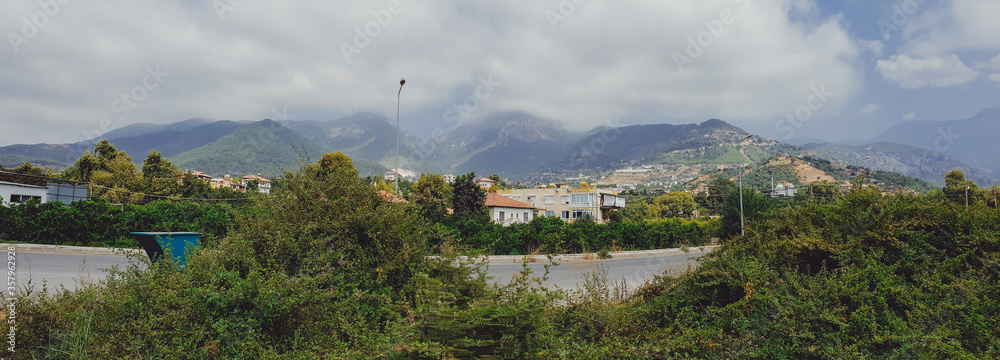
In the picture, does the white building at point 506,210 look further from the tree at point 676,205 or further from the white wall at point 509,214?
the tree at point 676,205

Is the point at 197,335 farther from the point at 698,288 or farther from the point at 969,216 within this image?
the point at 969,216

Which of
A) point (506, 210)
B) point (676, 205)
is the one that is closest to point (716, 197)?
point (676, 205)

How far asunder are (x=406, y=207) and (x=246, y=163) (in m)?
207

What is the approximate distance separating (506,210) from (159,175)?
44691mm

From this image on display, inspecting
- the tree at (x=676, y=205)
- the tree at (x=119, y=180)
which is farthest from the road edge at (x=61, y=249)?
the tree at (x=676, y=205)

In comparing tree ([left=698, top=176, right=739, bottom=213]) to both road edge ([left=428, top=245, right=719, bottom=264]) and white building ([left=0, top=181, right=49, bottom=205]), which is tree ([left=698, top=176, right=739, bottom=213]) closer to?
road edge ([left=428, top=245, right=719, bottom=264])

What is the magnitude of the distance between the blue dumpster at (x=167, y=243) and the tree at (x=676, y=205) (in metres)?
69.4

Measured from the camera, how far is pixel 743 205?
26.0m

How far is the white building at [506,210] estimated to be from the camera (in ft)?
163

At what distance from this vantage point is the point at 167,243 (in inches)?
206

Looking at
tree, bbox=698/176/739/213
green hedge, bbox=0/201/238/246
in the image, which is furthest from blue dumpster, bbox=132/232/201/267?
tree, bbox=698/176/739/213

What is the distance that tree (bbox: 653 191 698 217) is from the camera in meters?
70.3

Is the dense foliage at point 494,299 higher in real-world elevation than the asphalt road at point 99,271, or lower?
higher

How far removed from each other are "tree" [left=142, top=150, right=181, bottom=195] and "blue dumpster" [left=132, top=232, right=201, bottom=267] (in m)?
57.0
